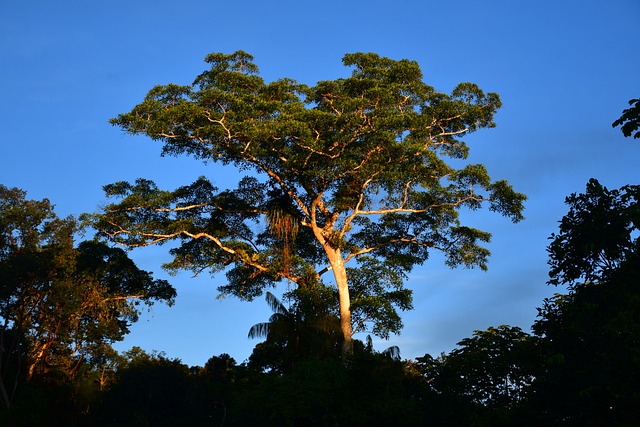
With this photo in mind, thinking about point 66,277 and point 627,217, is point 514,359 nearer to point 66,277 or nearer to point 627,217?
point 627,217

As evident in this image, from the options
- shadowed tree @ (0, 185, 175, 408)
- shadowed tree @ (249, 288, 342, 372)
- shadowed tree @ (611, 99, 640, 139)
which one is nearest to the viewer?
shadowed tree @ (611, 99, 640, 139)

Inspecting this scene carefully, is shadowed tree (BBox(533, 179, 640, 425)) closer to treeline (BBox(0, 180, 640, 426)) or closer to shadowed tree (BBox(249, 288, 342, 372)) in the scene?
treeline (BBox(0, 180, 640, 426))

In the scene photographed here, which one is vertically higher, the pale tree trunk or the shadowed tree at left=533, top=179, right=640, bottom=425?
the pale tree trunk

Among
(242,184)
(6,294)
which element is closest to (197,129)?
(242,184)

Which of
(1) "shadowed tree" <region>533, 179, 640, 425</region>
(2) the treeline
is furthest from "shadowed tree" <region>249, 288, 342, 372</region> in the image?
(1) "shadowed tree" <region>533, 179, 640, 425</region>

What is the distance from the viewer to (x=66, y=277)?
35.0 meters

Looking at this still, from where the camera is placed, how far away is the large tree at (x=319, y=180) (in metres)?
27.7

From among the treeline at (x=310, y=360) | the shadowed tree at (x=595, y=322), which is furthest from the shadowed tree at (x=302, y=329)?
the shadowed tree at (x=595, y=322)

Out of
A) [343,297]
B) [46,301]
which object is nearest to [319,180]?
[343,297]

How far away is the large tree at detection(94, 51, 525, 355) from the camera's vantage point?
27.7m

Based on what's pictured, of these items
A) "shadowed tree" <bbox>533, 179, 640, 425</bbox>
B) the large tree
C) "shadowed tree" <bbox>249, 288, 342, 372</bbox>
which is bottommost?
"shadowed tree" <bbox>533, 179, 640, 425</bbox>

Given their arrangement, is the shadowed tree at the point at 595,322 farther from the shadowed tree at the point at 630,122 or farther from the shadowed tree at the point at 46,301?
the shadowed tree at the point at 46,301

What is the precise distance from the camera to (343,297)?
1134 inches

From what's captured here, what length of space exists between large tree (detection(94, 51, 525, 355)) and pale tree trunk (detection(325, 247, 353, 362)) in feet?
0.18
